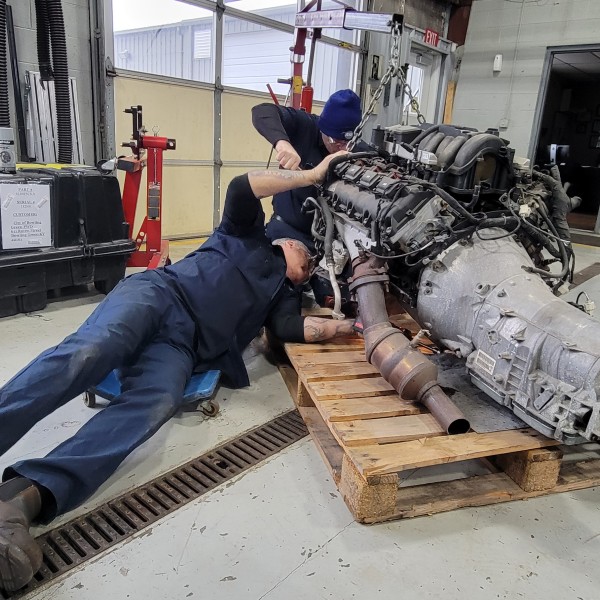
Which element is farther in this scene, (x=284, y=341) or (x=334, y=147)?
(x=334, y=147)

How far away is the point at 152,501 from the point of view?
6.51ft

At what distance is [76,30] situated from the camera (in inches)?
192

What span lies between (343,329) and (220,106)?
431 centimetres

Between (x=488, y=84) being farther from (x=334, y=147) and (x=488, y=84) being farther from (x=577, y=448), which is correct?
(x=577, y=448)

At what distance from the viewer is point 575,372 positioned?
187cm

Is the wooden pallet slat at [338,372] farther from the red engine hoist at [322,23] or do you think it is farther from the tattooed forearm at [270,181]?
the red engine hoist at [322,23]

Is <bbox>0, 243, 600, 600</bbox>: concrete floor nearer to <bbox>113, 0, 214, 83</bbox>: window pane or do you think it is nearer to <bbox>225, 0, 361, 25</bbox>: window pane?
<bbox>113, 0, 214, 83</bbox>: window pane

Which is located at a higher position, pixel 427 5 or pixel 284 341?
pixel 427 5

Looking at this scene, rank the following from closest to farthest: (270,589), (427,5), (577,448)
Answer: (270,589), (577,448), (427,5)

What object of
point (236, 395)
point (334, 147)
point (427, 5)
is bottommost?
point (236, 395)

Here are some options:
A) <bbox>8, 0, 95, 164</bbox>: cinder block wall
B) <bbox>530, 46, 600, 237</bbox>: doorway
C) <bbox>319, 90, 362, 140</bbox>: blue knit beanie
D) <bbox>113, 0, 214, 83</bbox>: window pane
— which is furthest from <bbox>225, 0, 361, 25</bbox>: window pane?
<bbox>530, 46, 600, 237</bbox>: doorway

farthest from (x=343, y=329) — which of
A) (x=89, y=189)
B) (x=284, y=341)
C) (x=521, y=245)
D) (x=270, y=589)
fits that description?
(x=89, y=189)

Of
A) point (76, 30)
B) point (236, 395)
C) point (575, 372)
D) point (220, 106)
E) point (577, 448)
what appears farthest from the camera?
point (220, 106)

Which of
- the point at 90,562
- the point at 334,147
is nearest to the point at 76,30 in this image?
the point at 334,147
